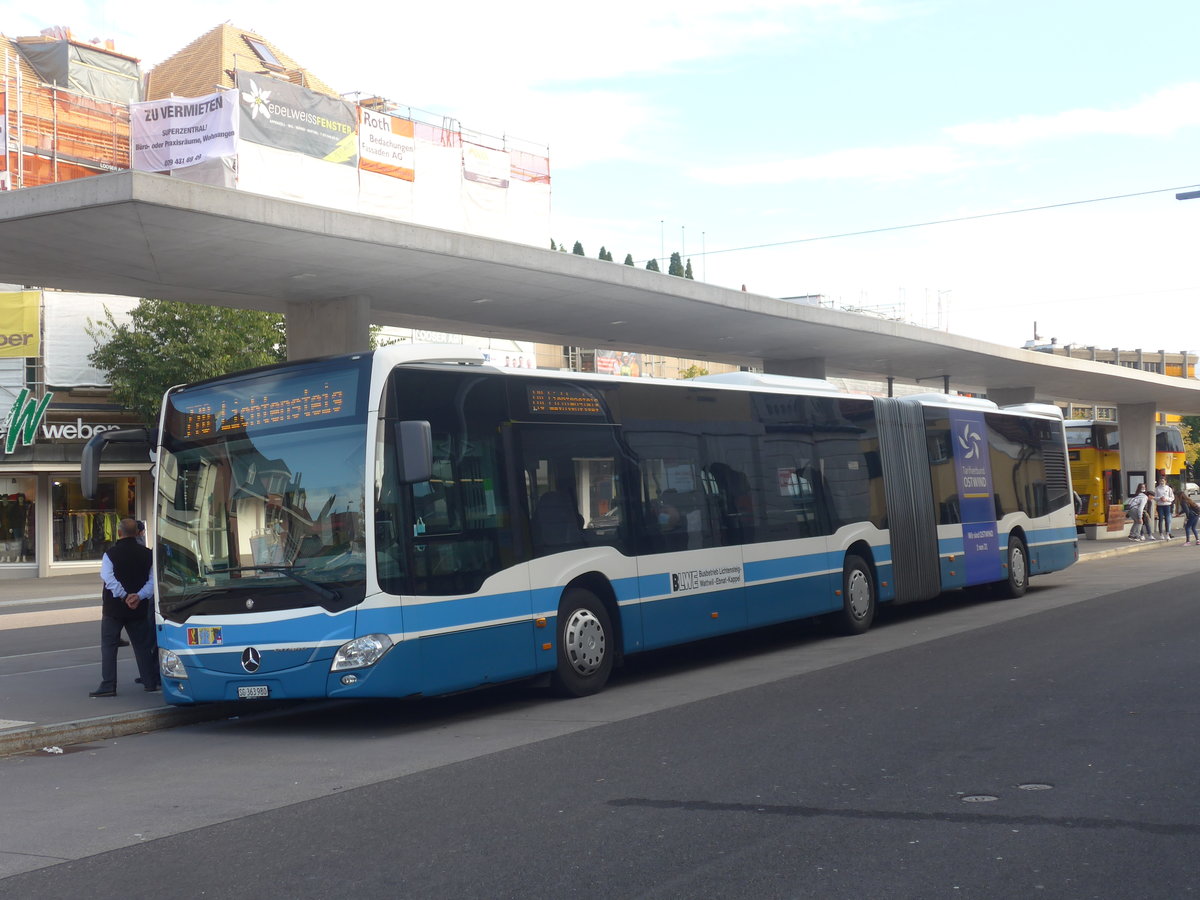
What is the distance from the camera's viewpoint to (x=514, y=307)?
70.6 ft

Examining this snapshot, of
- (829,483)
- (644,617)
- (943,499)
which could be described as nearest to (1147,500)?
(943,499)

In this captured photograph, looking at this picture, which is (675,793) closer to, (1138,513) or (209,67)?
(1138,513)

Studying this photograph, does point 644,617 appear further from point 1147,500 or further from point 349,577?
point 1147,500

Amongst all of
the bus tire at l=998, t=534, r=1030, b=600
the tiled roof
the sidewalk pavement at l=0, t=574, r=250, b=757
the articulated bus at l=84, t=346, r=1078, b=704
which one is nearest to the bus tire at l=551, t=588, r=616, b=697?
the articulated bus at l=84, t=346, r=1078, b=704

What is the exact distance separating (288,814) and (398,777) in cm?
110

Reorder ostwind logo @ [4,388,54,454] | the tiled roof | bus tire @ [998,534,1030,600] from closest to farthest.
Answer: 1. bus tire @ [998,534,1030,600]
2. ostwind logo @ [4,388,54,454]
3. the tiled roof

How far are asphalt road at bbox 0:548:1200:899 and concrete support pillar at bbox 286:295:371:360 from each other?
838cm

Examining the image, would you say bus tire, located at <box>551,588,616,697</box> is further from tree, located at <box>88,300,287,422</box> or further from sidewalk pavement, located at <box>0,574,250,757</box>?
tree, located at <box>88,300,287,422</box>

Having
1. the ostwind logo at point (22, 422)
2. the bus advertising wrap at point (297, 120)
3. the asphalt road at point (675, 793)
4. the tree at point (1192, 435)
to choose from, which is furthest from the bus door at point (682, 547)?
the tree at point (1192, 435)

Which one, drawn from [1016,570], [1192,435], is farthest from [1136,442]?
[1192,435]

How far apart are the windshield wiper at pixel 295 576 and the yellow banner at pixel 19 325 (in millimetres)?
29112

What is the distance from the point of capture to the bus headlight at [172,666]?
10531 mm

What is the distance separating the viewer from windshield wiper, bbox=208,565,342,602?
9.90 m

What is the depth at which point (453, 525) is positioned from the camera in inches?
413
